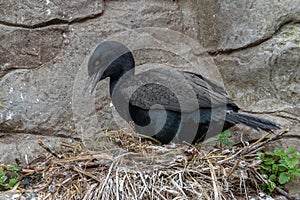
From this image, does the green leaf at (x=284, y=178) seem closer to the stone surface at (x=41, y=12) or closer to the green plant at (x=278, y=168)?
the green plant at (x=278, y=168)

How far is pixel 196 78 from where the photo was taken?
9.75 ft

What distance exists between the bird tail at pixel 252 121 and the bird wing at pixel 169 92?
9 cm

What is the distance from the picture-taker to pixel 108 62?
294 centimetres

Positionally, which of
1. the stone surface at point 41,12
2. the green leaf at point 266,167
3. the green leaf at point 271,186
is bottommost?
the green leaf at point 271,186

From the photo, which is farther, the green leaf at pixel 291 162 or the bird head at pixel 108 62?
the bird head at pixel 108 62

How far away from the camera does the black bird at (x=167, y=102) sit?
2844mm

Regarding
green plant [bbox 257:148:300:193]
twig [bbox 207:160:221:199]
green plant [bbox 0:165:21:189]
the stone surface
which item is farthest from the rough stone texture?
twig [bbox 207:160:221:199]

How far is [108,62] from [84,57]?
0.27 meters

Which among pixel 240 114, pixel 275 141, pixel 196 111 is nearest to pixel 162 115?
pixel 196 111

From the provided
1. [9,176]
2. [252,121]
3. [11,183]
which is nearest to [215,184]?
A: [252,121]

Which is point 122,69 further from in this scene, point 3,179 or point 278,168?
point 278,168

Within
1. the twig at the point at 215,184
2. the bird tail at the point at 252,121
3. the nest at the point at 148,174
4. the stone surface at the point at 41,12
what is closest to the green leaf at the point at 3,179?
the nest at the point at 148,174

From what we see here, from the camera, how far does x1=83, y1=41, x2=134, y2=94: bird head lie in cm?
290

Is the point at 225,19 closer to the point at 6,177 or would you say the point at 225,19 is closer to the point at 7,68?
the point at 7,68
